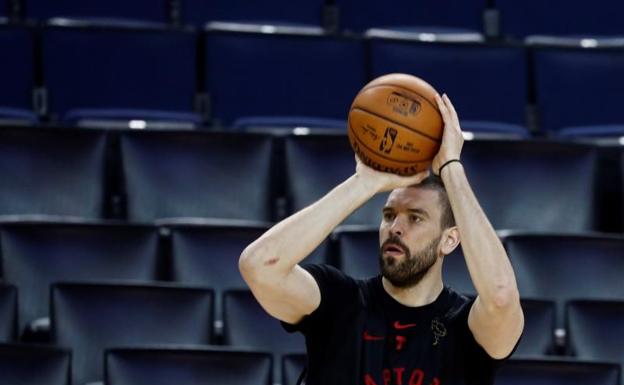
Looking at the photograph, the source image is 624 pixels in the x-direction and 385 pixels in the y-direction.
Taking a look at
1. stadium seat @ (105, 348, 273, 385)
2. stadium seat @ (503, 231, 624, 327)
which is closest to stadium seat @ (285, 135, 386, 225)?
→ stadium seat @ (503, 231, 624, 327)

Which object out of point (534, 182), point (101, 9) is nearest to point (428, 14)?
point (101, 9)

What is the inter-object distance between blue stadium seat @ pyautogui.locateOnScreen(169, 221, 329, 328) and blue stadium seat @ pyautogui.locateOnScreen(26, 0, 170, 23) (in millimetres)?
1020

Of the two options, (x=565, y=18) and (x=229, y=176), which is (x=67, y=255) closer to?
(x=229, y=176)

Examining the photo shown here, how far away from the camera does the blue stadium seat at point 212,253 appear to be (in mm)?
2359

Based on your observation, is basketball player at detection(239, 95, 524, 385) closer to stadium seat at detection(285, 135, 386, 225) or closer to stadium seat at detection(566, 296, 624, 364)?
stadium seat at detection(566, 296, 624, 364)

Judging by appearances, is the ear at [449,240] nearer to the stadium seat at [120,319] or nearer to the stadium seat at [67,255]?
the stadium seat at [120,319]

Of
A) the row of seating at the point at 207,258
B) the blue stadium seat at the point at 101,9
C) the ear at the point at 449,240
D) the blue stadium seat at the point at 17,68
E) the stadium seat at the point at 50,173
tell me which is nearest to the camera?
the ear at the point at 449,240

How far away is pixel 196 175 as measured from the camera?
260 centimetres

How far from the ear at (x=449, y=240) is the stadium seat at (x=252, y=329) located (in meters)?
0.65

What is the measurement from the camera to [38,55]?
3012 millimetres

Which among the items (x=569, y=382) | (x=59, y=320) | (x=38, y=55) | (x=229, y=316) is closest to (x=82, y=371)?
(x=59, y=320)

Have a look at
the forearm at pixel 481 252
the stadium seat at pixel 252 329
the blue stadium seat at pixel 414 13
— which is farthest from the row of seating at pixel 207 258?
the blue stadium seat at pixel 414 13

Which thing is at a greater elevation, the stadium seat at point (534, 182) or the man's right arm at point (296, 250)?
the man's right arm at point (296, 250)

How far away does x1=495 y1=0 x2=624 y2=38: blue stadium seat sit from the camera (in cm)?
336
